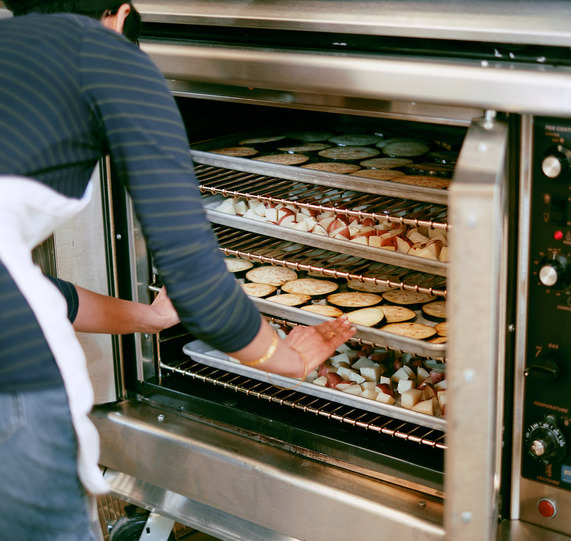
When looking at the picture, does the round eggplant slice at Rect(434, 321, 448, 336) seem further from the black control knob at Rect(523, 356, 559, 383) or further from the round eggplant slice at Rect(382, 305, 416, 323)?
the black control knob at Rect(523, 356, 559, 383)

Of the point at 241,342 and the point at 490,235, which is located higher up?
the point at 490,235

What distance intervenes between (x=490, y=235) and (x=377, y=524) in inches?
26.0

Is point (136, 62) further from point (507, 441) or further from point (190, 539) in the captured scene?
point (190, 539)

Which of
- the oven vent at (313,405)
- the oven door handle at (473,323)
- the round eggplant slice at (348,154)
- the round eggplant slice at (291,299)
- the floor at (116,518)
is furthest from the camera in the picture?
the floor at (116,518)

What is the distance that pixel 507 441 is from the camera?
1296 mm

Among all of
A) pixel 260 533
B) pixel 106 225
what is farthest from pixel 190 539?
pixel 106 225

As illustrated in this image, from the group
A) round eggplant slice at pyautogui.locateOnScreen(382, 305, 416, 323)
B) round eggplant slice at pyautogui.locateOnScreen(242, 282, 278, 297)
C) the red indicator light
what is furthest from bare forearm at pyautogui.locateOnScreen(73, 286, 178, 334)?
the red indicator light

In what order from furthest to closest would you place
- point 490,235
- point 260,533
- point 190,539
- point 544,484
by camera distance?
1. point 190,539
2. point 260,533
3. point 544,484
4. point 490,235

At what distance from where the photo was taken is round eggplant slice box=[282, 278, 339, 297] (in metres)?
1.78

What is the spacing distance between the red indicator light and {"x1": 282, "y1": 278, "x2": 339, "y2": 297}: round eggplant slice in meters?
0.69

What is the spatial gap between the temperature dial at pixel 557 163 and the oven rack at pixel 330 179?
233 mm

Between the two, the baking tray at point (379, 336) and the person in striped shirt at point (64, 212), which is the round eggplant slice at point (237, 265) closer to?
the baking tray at point (379, 336)

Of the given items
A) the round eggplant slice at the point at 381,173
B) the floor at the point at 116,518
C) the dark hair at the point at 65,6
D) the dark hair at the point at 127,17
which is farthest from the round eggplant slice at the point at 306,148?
the floor at the point at 116,518

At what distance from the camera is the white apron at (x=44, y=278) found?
1.00 meters
